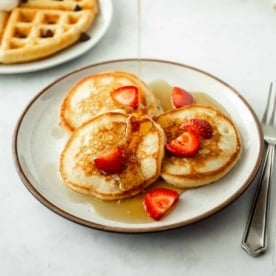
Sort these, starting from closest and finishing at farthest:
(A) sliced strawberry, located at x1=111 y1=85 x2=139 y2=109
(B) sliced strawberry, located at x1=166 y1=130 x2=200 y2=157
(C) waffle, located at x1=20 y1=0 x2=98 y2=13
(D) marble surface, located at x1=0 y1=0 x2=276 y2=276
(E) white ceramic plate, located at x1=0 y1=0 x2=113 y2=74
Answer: (D) marble surface, located at x1=0 y1=0 x2=276 y2=276 < (B) sliced strawberry, located at x1=166 y1=130 x2=200 y2=157 < (A) sliced strawberry, located at x1=111 y1=85 x2=139 y2=109 < (E) white ceramic plate, located at x1=0 y1=0 x2=113 y2=74 < (C) waffle, located at x1=20 y1=0 x2=98 y2=13

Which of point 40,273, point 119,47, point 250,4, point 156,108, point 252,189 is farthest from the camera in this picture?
point 250,4

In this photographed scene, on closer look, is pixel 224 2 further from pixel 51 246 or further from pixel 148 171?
pixel 51 246

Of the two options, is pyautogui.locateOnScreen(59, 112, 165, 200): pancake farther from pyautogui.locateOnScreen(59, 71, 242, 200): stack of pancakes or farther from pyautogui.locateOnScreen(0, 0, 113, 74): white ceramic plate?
pyautogui.locateOnScreen(0, 0, 113, 74): white ceramic plate

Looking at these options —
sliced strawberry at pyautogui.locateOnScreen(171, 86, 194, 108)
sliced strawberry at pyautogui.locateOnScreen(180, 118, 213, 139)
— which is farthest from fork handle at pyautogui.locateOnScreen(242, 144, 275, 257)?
sliced strawberry at pyautogui.locateOnScreen(171, 86, 194, 108)

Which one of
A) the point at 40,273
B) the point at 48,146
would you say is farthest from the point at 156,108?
the point at 40,273

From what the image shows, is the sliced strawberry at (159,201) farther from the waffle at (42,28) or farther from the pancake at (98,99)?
the waffle at (42,28)

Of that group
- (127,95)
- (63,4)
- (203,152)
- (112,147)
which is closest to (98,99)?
(127,95)
